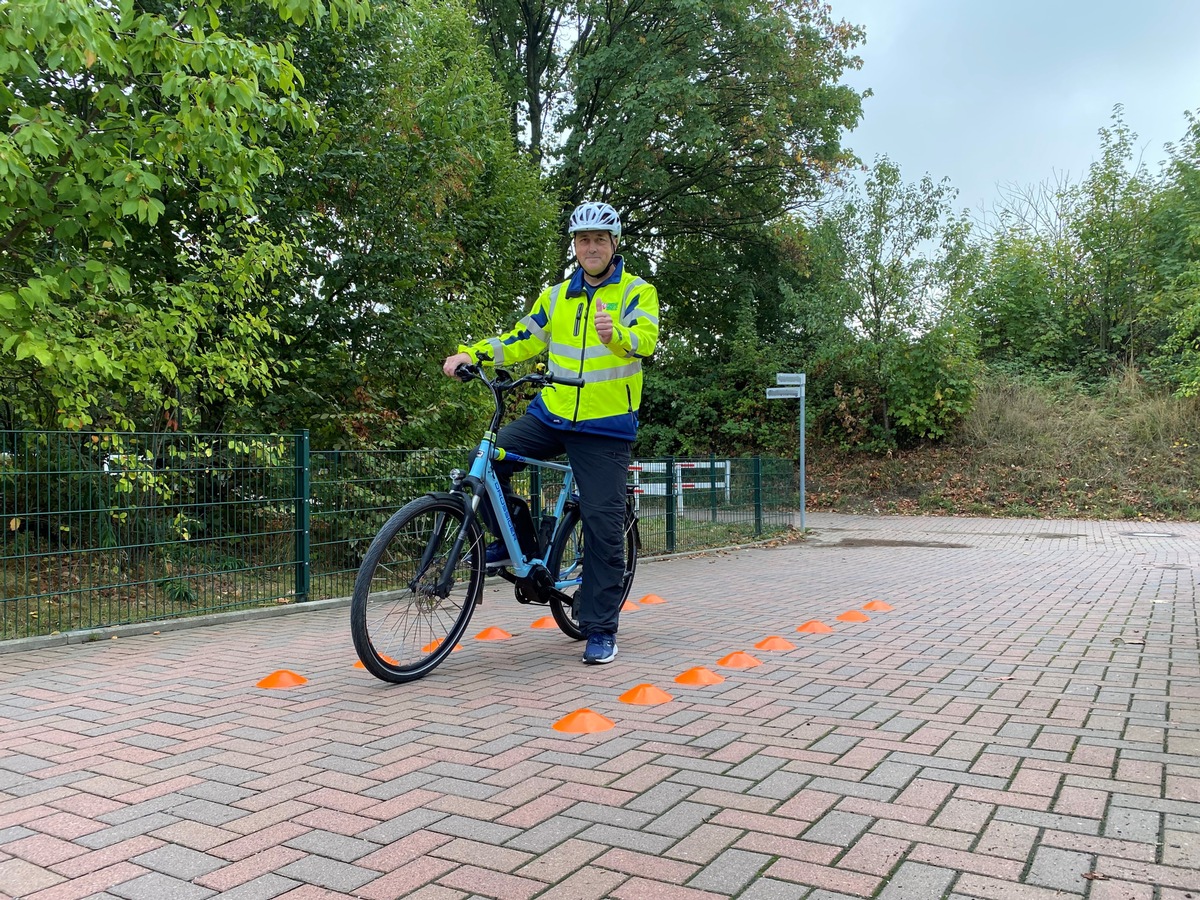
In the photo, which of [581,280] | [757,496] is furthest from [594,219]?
[757,496]

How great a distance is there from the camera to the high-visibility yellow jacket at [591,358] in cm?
459

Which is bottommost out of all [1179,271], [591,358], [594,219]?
[591,358]

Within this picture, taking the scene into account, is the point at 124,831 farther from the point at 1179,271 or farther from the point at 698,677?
the point at 1179,271

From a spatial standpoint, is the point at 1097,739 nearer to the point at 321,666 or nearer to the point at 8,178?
the point at 321,666

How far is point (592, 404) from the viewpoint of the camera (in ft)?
15.1

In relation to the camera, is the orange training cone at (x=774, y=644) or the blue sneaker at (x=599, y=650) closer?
the blue sneaker at (x=599, y=650)

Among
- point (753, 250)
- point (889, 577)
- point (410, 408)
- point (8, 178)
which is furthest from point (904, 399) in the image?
point (8, 178)

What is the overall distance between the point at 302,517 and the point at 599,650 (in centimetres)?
355

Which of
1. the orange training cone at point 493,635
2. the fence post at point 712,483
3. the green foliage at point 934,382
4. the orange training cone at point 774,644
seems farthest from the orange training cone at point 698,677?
the green foliage at point 934,382

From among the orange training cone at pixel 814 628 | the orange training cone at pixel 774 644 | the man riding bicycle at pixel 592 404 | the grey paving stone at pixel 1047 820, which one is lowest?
the orange training cone at pixel 814 628

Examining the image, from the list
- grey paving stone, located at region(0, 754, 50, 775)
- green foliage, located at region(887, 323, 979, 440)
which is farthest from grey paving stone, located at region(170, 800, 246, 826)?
green foliage, located at region(887, 323, 979, 440)

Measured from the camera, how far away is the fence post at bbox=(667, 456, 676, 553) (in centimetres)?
1134

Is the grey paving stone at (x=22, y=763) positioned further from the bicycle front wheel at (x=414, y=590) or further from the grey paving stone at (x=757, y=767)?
the grey paving stone at (x=757, y=767)

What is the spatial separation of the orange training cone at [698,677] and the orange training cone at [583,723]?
79cm
